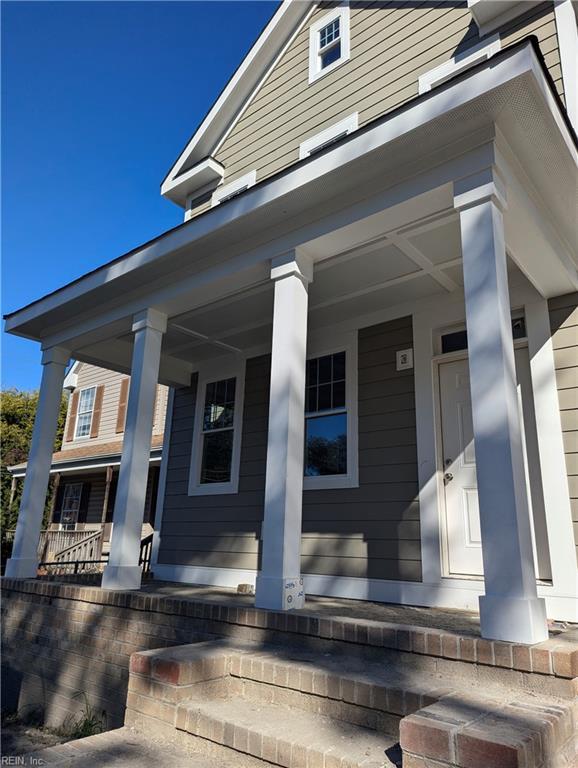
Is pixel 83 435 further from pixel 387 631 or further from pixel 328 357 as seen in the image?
pixel 387 631

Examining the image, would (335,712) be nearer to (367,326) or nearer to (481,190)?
(481,190)

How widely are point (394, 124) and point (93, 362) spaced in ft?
16.3

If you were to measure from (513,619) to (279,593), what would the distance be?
1458 millimetres

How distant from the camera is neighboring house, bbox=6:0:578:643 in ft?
9.71

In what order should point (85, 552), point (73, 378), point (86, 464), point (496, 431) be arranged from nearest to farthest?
point (496, 431)
point (85, 552)
point (86, 464)
point (73, 378)

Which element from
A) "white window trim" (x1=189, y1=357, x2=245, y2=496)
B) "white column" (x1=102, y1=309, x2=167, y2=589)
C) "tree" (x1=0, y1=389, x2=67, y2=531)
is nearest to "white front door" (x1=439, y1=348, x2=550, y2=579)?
"white window trim" (x1=189, y1=357, x2=245, y2=496)

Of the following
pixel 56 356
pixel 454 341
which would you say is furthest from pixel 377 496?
pixel 56 356

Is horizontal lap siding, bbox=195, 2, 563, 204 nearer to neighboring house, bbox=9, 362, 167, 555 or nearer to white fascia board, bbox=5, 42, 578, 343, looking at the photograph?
white fascia board, bbox=5, 42, 578, 343

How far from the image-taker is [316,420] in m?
5.53

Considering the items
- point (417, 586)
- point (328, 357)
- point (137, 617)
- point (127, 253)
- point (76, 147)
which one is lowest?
point (137, 617)

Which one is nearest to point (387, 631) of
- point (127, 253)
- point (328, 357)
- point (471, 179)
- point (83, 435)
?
point (471, 179)

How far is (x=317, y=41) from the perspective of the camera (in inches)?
265

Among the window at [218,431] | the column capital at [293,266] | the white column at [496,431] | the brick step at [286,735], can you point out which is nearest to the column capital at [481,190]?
the white column at [496,431]

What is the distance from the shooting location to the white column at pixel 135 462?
4555 millimetres
